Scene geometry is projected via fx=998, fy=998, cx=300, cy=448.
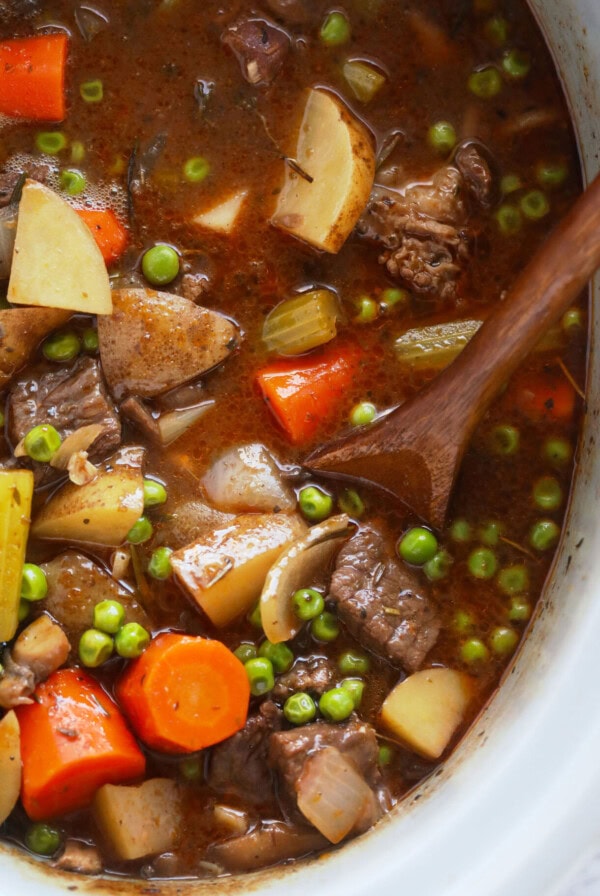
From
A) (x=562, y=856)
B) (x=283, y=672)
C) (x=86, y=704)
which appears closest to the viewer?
(x=562, y=856)

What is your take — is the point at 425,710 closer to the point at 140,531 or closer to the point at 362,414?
the point at 362,414

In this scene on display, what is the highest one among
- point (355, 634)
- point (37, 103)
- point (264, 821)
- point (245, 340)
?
point (37, 103)

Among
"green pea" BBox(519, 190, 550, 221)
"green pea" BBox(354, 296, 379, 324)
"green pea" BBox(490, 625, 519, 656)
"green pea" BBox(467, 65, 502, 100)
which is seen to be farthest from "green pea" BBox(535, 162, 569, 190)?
"green pea" BBox(490, 625, 519, 656)

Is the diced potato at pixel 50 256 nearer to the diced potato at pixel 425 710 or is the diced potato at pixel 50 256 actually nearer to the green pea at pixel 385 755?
the diced potato at pixel 425 710

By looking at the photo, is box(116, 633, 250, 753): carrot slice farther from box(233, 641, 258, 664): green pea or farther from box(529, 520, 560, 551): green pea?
box(529, 520, 560, 551): green pea

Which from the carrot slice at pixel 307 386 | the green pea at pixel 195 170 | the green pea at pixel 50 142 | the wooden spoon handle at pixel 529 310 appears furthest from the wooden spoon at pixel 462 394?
the green pea at pixel 50 142

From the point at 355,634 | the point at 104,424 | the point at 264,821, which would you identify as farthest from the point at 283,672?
the point at 104,424

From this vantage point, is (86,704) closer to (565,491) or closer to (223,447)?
(223,447)
